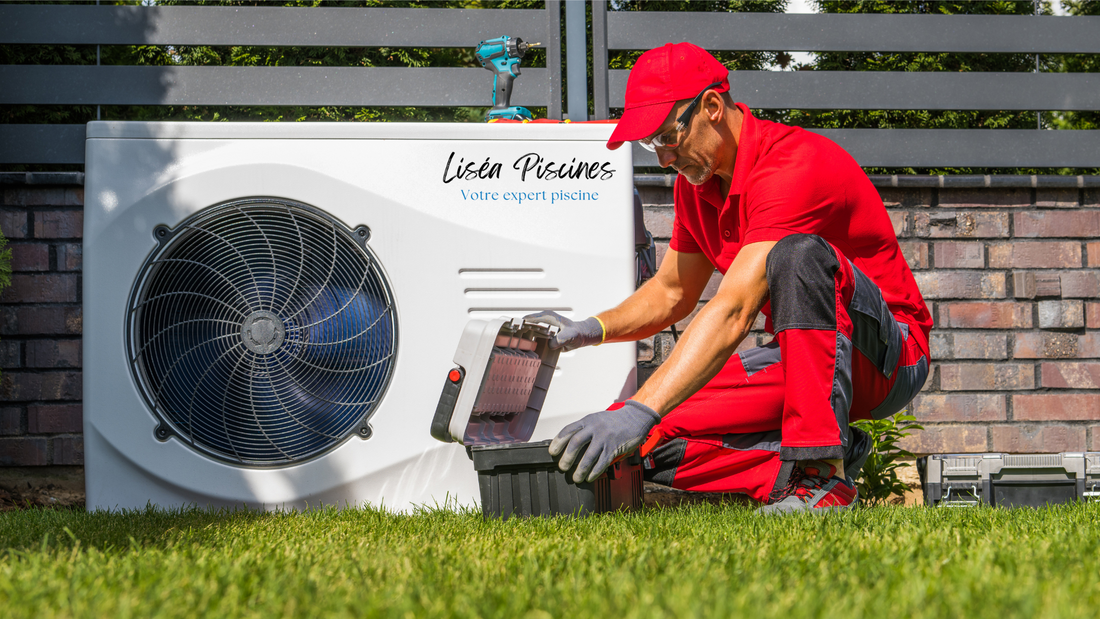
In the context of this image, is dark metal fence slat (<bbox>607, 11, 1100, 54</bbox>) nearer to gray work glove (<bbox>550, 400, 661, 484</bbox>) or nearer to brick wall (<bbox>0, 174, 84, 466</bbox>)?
gray work glove (<bbox>550, 400, 661, 484</bbox>)

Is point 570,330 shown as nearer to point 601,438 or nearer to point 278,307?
point 601,438

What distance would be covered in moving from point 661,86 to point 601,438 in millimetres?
885

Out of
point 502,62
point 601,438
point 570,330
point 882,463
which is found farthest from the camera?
point 882,463

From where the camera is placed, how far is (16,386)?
279 centimetres

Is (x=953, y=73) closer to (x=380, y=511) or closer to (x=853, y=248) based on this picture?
(x=853, y=248)

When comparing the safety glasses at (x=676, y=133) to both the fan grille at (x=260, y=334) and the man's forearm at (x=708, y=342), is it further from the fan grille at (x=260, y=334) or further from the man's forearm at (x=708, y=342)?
the fan grille at (x=260, y=334)

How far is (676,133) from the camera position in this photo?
6.44ft

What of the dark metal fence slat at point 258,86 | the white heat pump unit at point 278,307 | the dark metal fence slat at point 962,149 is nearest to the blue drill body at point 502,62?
the white heat pump unit at point 278,307

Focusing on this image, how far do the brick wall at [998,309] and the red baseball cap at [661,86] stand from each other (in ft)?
3.40

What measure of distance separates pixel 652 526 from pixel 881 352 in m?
0.81

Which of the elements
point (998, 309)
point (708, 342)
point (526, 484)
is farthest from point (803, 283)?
point (998, 309)

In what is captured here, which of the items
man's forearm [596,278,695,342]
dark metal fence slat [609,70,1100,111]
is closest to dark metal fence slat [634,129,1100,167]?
dark metal fence slat [609,70,1100,111]

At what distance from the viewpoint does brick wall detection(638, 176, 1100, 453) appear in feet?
9.78

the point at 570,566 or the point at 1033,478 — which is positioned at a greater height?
the point at 570,566
